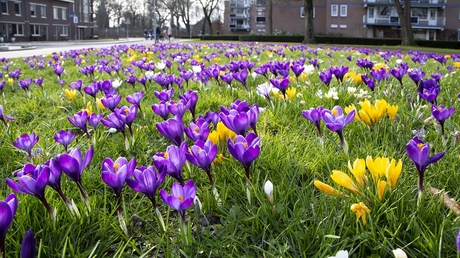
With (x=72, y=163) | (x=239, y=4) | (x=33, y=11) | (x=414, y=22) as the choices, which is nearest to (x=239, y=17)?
(x=239, y=4)

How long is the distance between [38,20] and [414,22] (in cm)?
5395

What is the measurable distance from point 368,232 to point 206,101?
2510 millimetres

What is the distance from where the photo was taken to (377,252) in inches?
51.8

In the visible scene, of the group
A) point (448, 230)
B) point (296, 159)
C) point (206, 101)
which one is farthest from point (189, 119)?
point (448, 230)

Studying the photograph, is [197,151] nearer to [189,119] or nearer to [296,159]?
[296,159]

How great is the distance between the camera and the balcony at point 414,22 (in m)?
55.0

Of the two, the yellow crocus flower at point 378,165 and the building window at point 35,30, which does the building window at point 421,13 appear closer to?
the building window at point 35,30

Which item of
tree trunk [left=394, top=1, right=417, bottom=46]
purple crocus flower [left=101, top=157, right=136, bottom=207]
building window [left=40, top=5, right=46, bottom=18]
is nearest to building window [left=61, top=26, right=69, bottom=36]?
building window [left=40, top=5, right=46, bottom=18]

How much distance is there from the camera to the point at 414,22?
56.4m

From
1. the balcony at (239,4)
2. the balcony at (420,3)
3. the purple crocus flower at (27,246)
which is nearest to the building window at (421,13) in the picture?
the balcony at (420,3)

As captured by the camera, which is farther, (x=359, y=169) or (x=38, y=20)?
(x=38, y=20)

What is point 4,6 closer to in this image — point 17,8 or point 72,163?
point 17,8

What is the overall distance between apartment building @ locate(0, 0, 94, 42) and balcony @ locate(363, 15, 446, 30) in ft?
135

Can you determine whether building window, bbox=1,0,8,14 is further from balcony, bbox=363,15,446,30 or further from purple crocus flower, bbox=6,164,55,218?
purple crocus flower, bbox=6,164,55,218
